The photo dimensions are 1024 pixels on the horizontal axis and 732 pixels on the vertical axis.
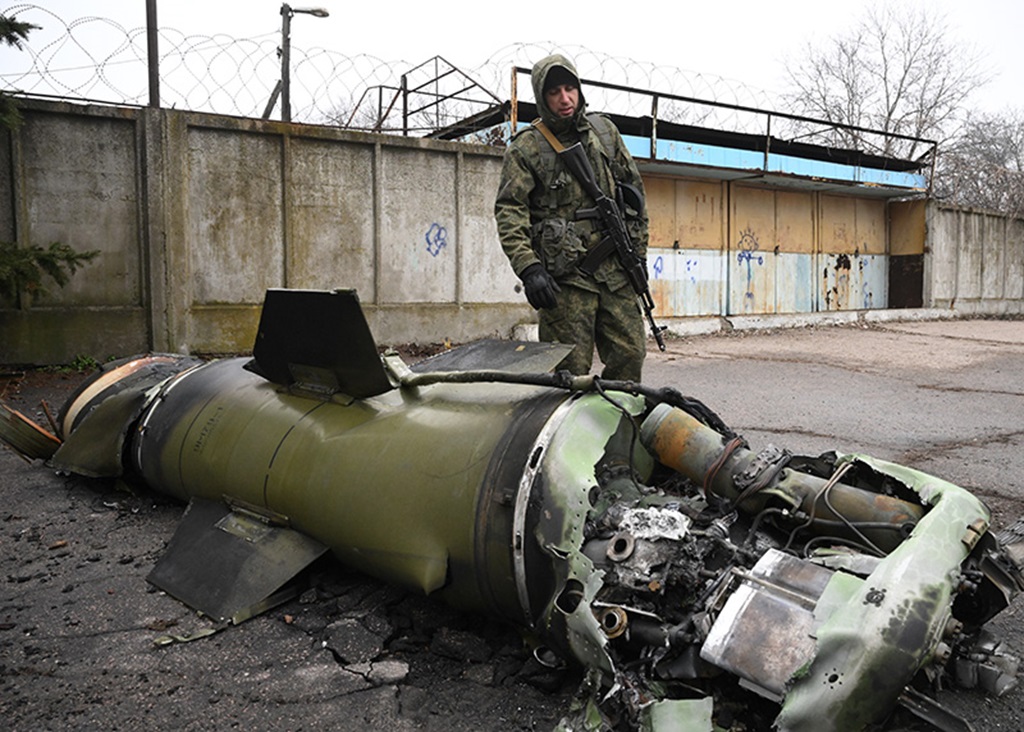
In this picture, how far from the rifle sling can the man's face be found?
105mm

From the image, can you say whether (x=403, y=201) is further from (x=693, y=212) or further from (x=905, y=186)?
(x=905, y=186)

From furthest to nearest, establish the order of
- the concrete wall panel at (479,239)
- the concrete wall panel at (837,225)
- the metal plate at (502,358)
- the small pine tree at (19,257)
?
the concrete wall panel at (837,225) → the concrete wall panel at (479,239) → the small pine tree at (19,257) → the metal plate at (502,358)

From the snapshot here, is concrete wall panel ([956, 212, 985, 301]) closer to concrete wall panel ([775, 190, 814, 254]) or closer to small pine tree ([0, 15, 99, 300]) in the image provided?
concrete wall panel ([775, 190, 814, 254])

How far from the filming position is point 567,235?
3307 millimetres

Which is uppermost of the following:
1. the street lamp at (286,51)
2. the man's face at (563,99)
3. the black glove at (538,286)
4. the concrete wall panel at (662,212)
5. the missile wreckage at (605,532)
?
the street lamp at (286,51)

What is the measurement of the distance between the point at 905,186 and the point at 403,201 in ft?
32.6

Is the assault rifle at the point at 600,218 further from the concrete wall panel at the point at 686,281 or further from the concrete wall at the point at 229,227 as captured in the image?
the concrete wall panel at the point at 686,281

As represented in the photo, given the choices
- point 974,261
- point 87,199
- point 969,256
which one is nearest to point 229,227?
point 87,199

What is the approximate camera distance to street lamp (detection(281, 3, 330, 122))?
33.3 feet

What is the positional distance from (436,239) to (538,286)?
16.9ft

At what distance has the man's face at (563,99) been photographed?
3.27 meters

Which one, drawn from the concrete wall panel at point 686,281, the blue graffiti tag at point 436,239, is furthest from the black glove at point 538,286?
the concrete wall panel at point 686,281

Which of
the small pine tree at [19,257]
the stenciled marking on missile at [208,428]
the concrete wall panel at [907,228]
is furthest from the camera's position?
the concrete wall panel at [907,228]

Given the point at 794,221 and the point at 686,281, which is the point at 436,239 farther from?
the point at 794,221
